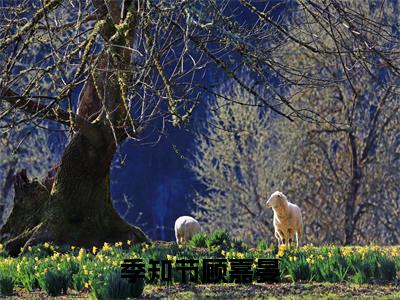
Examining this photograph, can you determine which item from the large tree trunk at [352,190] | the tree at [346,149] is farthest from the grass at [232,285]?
the tree at [346,149]

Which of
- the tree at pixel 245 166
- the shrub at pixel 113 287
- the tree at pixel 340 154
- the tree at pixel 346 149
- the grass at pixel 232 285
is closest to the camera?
the shrub at pixel 113 287

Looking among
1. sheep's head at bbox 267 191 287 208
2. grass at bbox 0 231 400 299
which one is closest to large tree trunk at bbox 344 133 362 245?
sheep's head at bbox 267 191 287 208

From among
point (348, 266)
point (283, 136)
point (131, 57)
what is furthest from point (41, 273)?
point (283, 136)

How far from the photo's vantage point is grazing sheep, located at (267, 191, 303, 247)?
16.6 m

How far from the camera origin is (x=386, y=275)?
9.91m

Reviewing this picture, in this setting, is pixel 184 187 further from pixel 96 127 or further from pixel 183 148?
pixel 96 127

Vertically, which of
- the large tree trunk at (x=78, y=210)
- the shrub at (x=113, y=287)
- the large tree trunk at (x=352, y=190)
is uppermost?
the large tree trunk at (x=352, y=190)

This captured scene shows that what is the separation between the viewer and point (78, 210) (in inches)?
589

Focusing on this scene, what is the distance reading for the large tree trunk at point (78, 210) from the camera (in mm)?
14812

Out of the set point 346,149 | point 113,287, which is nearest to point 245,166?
point 346,149

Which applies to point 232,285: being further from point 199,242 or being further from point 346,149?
point 346,149

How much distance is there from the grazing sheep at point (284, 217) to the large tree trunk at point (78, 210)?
2.86 m

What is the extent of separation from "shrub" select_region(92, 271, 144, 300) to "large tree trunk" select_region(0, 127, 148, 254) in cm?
624

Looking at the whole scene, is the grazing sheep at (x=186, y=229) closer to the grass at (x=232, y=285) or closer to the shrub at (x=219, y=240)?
the shrub at (x=219, y=240)
